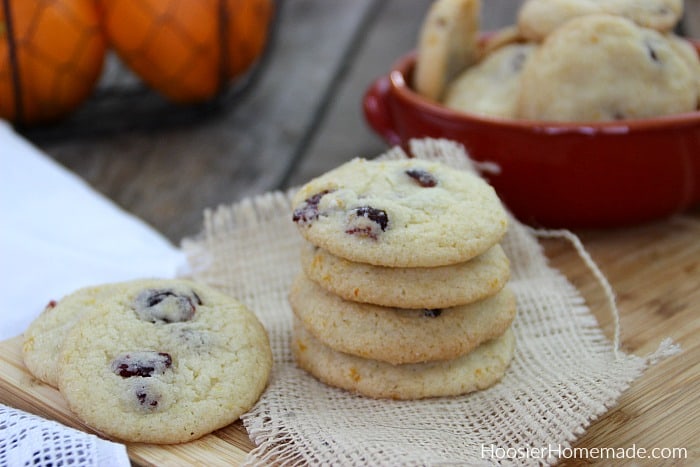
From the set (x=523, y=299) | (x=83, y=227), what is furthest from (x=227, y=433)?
(x=83, y=227)

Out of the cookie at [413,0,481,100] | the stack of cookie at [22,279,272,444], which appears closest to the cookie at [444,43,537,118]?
the cookie at [413,0,481,100]

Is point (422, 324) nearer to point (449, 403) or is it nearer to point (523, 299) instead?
point (449, 403)

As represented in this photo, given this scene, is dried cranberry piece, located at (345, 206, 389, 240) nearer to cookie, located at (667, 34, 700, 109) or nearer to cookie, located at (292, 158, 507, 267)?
cookie, located at (292, 158, 507, 267)

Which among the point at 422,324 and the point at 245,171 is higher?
the point at 422,324

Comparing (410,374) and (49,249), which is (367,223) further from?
(49,249)

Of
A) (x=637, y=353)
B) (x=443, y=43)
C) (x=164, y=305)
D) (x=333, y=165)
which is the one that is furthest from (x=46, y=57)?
(x=637, y=353)

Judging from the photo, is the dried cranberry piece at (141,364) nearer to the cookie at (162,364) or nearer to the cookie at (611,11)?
the cookie at (162,364)

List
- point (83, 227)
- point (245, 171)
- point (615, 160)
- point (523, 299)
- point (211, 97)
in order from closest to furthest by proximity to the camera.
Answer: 1. point (523, 299)
2. point (615, 160)
3. point (83, 227)
4. point (245, 171)
5. point (211, 97)
